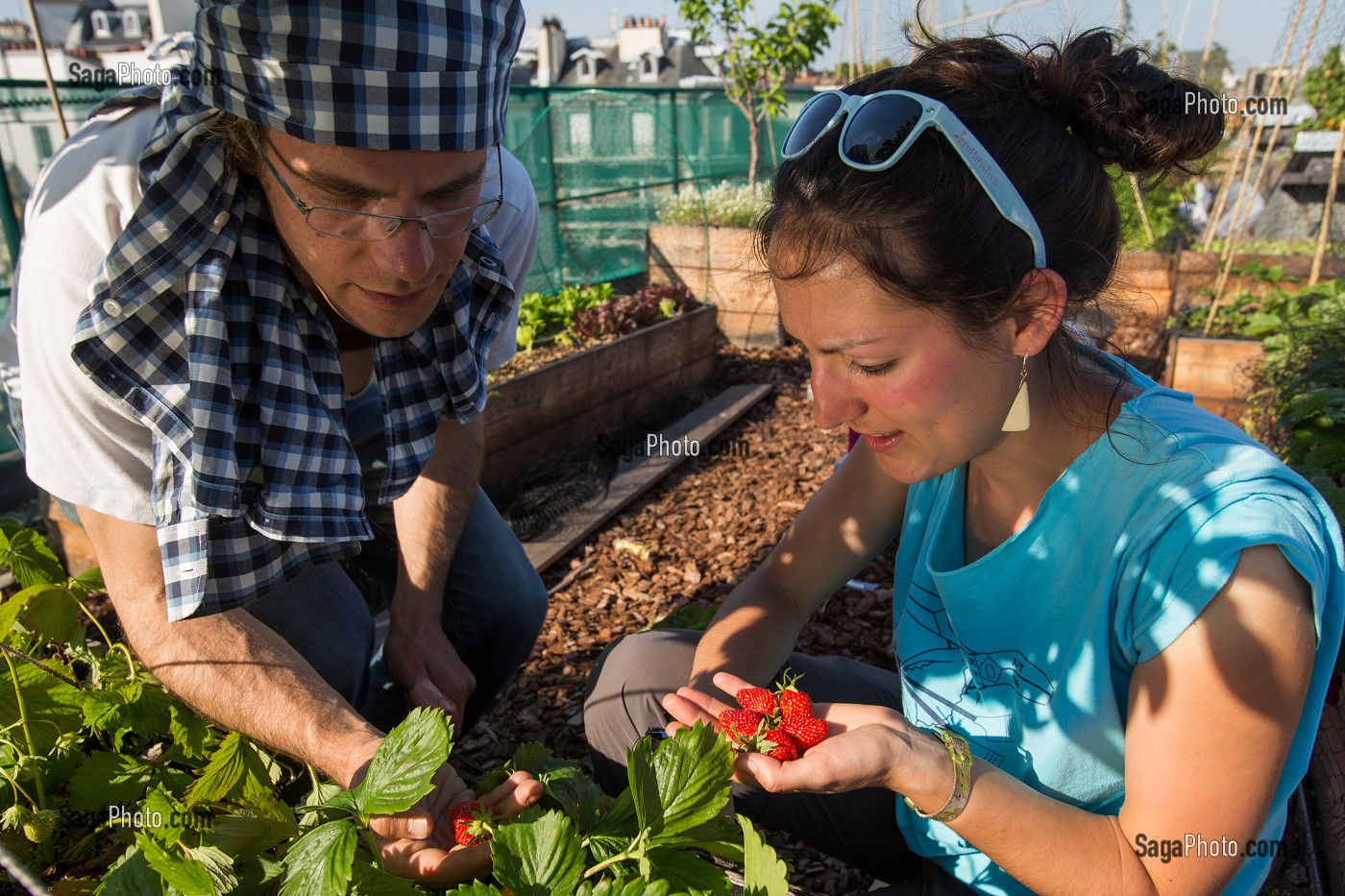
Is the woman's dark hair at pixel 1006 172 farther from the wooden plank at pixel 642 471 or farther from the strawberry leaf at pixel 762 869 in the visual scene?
the wooden plank at pixel 642 471

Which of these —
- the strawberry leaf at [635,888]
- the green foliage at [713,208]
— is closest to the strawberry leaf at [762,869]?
the strawberry leaf at [635,888]

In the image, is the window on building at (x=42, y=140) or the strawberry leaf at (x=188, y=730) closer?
the strawberry leaf at (x=188, y=730)

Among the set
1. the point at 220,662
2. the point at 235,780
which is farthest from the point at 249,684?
the point at 235,780

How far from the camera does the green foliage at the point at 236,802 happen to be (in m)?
1.21

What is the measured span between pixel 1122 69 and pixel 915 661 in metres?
1.07

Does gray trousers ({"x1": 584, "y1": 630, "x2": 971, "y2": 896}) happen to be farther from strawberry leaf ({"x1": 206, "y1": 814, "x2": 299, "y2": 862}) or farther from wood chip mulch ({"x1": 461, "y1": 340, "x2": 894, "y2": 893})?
strawberry leaf ({"x1": 206, "y1": 814, "x2": 299, "y2": 862})

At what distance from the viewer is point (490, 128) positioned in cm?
179

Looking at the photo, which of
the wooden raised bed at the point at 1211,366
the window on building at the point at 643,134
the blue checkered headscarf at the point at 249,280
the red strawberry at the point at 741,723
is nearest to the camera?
the red strawberry at the point at 741,723

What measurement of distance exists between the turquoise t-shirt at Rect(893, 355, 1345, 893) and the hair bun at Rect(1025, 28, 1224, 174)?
1.28ft

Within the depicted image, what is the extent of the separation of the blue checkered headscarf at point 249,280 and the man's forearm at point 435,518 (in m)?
0.41

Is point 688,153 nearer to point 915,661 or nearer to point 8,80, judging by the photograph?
point 8,80

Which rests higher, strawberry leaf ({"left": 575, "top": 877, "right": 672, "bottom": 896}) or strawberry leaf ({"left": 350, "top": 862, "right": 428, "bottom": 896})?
strawberry leaf ({"left": 575, "top": 877, "right": 672, "bottom": 896})

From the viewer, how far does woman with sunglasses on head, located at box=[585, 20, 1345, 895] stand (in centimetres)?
125

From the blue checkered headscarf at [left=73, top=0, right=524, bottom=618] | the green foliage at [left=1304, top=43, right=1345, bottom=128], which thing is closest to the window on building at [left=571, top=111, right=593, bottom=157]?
the blue checkered headscarf at [left=73, top=0, right=524, bottom=618]
